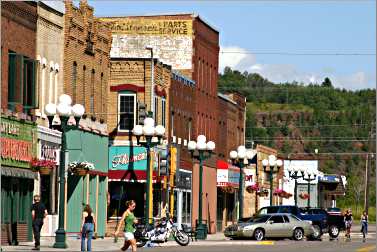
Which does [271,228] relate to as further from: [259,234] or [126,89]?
[126,89]

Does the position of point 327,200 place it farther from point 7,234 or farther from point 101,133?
point 7,234

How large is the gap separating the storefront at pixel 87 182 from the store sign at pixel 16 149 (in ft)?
19.2

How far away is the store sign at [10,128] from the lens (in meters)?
44.2

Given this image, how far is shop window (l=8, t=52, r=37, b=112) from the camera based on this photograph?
46.1 metres

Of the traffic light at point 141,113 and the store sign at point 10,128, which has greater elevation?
the traffic light at point 141,113

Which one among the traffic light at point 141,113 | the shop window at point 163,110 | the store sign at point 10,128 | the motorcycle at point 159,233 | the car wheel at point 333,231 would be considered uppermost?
the shop window at point 163,110

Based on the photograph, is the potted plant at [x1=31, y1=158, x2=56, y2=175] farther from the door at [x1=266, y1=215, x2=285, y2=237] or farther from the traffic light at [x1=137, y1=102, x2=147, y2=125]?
the door at [x1=266, y1=215, x2=285, y2=237]

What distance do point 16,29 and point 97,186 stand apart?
1468 cm

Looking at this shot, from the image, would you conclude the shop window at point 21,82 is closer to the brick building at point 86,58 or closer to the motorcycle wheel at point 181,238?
the brick building at point 86,58

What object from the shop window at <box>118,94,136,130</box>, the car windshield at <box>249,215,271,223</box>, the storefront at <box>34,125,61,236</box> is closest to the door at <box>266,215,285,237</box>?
the car windshield at <box>249,215,271,223</box>

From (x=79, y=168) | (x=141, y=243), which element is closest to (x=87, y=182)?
(x=79, y=168)

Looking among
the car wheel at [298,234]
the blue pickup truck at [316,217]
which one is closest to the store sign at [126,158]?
the car wheel at [298,234]

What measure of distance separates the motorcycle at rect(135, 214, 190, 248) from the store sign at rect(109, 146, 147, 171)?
→ 12.4 m

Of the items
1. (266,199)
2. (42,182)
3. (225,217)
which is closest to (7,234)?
(42,182)
